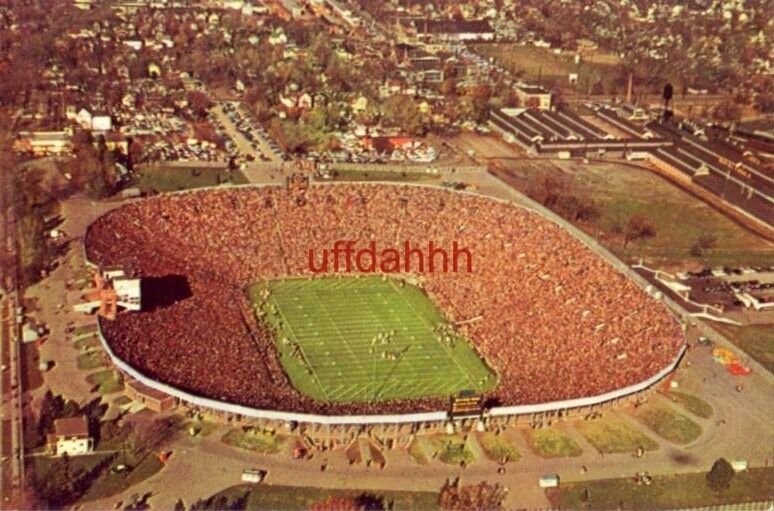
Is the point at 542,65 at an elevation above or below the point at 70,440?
above

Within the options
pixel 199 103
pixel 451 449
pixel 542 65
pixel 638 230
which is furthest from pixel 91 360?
pixel 542 65

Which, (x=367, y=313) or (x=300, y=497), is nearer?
(x=300, y=497)

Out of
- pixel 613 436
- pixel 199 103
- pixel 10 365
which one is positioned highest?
pixel 199 103

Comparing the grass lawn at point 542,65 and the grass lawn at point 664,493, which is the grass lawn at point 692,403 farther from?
the grass lawn at point 542,65

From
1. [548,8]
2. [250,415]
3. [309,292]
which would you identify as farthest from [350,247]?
[548,8]

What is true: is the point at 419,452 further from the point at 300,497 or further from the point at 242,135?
the point at 242,135

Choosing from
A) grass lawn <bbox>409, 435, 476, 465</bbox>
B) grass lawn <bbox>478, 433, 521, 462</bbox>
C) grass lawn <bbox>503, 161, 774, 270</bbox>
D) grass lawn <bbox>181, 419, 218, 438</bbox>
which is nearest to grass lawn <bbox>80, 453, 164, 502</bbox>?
grass lawn <bbox>181, 419, 218, 438</bbox>

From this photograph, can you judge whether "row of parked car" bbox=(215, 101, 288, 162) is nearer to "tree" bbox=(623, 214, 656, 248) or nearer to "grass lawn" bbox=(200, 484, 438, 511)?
"tree" bbox=(623, 214, 656, 248)
